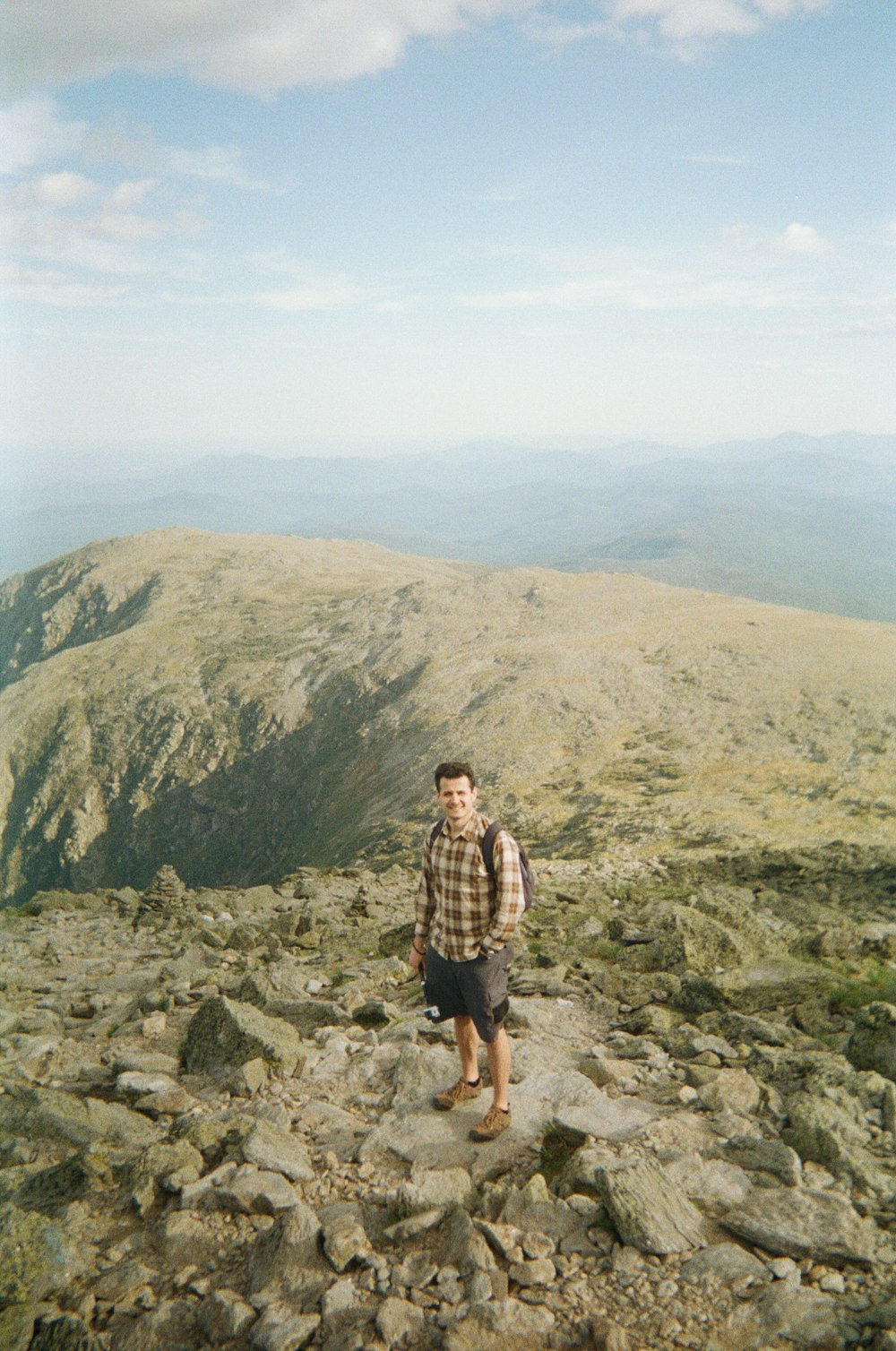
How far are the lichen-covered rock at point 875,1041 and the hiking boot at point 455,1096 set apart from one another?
4470 millimetres

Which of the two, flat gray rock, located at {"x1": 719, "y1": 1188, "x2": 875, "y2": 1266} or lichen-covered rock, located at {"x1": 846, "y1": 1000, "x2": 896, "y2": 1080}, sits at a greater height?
flat gray rock, located at {"x1": 719, "y1": 1188, "x2": 875, "y2": 1266}

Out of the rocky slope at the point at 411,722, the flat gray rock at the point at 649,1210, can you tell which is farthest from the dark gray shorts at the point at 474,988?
the rocky slope at the point at 411,722

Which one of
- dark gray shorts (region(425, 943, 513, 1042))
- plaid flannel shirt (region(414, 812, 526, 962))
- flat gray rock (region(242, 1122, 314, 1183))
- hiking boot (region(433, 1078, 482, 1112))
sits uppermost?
plaid flannel shirt (region(414, 812, 526, 962))

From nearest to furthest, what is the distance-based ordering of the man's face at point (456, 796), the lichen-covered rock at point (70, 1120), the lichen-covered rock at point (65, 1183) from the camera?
the lichen-covered rock at point (65, 1183) < the man's face at point (456, 796) < the lichen-covered rock at point (70, 1120)

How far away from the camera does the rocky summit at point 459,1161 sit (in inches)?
218

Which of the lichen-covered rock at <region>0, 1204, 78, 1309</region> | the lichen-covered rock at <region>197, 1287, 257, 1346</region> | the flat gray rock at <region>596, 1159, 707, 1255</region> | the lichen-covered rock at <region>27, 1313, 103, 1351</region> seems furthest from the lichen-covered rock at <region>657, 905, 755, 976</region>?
the lichen-covered rock at <region>27, 1313, 103, 1351</region>

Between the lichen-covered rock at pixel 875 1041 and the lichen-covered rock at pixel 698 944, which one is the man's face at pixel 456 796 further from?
the lichen-covered rock at pixel 698 944

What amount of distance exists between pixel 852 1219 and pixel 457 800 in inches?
184

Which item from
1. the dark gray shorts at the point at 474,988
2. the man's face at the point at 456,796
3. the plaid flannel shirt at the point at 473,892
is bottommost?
the dark gray shorts at the point at 474,988

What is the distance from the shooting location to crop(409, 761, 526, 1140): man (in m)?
Result: 7.78

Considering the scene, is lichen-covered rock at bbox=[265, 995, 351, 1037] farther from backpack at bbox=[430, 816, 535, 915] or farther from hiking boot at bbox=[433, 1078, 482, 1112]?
backpack at bbox=[430, 816, 535, 915]

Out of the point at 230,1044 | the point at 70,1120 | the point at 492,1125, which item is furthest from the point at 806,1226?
the point at 70,1120

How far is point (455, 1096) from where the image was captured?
848cm

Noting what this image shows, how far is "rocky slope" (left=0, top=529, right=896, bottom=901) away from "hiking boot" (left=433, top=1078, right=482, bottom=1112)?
71.4ft
